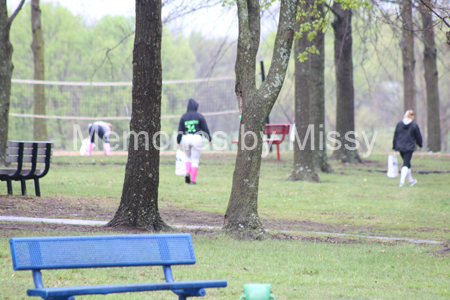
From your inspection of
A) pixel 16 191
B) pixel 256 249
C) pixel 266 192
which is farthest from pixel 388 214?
pixel 16 191

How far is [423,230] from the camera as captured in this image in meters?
8.74

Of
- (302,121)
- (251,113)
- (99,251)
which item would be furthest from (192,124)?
(99,251)

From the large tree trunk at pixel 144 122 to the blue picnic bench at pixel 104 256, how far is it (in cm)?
351

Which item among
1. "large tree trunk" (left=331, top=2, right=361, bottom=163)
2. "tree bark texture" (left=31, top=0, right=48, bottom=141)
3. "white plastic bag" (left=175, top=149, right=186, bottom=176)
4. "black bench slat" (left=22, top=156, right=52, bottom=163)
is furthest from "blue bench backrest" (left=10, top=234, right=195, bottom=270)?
"tree bark texture" (left=31, top=0, right=48, bottom=141)

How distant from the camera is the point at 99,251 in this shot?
3.73 metres

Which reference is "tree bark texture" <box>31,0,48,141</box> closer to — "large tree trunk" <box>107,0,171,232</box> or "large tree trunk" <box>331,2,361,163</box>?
"large tree trunk" <box>331,2,361,163</box>

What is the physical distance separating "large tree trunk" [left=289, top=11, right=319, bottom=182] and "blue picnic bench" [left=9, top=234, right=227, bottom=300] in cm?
1064

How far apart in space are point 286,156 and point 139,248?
710 inches

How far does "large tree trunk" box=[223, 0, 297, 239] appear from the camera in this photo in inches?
289

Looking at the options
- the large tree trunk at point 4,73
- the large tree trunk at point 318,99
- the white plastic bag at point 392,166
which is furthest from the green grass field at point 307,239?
the large tree trunk at point 4,73

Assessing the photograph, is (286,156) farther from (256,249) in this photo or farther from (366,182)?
(256,249)

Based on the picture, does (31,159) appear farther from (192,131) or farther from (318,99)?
(318,99)

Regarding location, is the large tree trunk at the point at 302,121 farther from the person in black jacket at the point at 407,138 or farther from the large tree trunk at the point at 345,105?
the large tree trunk at the point at 345,105

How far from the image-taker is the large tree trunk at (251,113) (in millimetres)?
7352
